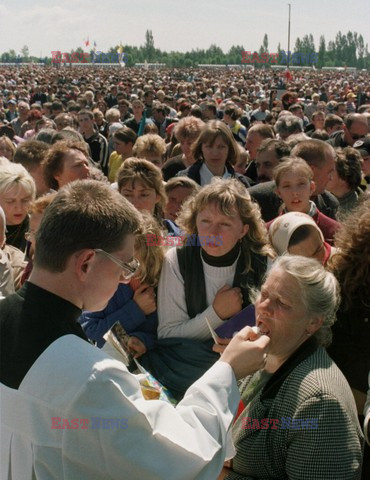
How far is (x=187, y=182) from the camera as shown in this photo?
4566 millimetres

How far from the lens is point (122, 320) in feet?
9.53

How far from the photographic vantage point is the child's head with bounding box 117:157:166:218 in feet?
13.3

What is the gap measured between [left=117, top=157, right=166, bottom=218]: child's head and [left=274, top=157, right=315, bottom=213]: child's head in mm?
908

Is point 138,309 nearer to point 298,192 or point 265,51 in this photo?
point 298,192

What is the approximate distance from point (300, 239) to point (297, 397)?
130 centimetres

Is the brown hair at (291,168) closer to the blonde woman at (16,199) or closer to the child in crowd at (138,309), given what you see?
the child in crowd at (138,309)

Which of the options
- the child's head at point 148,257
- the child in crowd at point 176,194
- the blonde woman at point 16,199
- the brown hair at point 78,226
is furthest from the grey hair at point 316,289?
the blonde woman at point 16,199

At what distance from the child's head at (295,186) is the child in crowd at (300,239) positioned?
2.15ft

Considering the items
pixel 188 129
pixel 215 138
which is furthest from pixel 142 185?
pixel 188 129

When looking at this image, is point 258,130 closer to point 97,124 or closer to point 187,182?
point 187,182

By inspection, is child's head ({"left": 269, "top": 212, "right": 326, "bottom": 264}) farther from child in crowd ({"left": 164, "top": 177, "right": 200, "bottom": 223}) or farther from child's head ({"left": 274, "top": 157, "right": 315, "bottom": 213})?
child in crowd ({"left": 164, "top": 177, "right": 200, "bottom": 223})

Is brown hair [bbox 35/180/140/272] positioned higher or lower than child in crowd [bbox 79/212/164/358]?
higher

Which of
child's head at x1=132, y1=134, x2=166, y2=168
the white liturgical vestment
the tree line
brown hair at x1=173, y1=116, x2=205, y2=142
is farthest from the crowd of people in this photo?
the tree line

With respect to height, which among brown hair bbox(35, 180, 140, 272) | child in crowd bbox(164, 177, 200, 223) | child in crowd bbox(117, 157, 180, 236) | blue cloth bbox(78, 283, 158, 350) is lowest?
blue cloth bbox(78, 283, 158, 350)
